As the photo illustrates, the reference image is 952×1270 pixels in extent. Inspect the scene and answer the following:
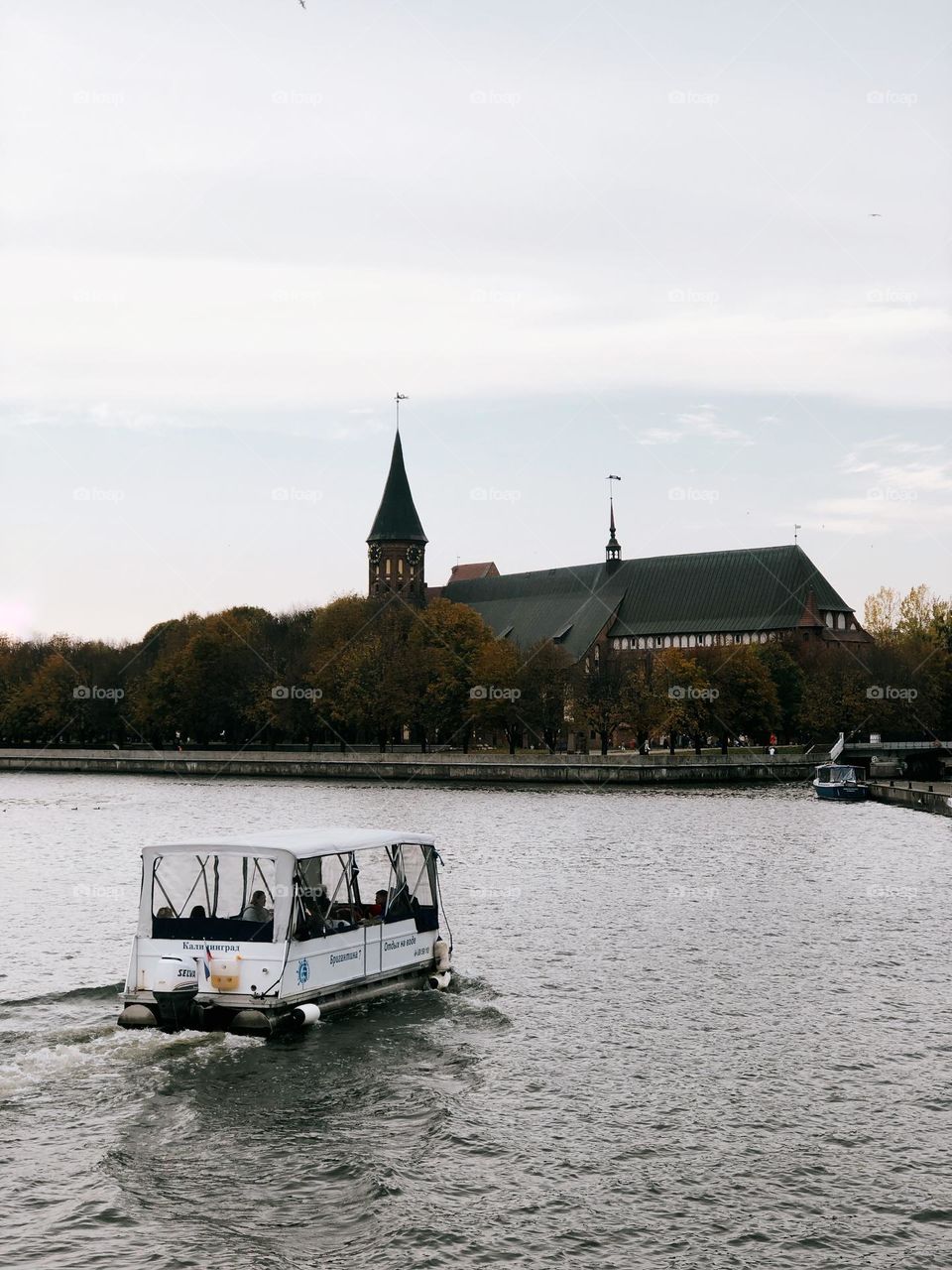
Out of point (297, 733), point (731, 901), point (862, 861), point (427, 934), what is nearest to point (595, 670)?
point (297, 733)

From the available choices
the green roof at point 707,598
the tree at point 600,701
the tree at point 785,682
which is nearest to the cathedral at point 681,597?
the green roof at point 707,598

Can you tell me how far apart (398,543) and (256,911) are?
16893 cm

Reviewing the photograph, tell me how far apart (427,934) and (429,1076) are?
7016 mm

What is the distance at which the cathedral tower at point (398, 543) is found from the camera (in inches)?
7677

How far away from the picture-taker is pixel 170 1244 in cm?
1803

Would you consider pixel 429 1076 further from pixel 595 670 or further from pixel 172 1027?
pixel 595 670

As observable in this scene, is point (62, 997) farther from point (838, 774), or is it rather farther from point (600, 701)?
point (600, 701)

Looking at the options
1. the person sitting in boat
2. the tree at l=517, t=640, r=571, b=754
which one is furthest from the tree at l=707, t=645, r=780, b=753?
the person sitting in boat

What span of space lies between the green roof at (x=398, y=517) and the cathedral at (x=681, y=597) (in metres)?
0.13
